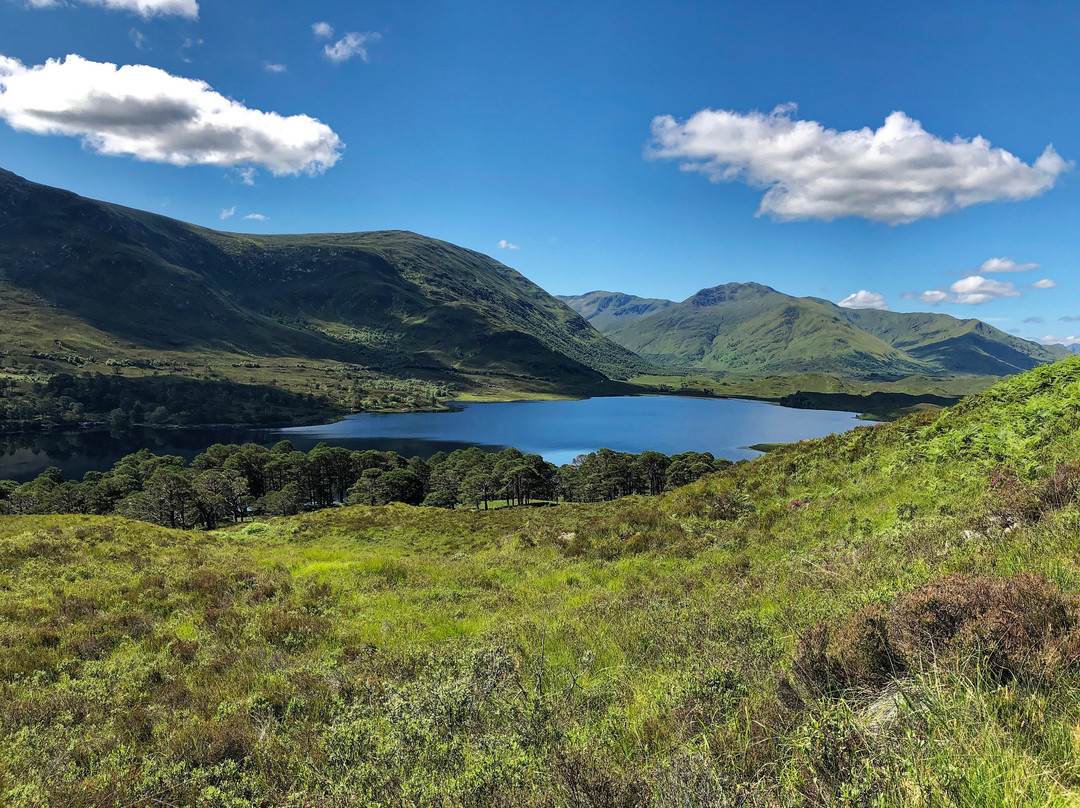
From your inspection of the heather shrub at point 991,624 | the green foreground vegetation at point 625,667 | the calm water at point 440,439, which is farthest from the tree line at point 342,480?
the heather shrub at point 991,624

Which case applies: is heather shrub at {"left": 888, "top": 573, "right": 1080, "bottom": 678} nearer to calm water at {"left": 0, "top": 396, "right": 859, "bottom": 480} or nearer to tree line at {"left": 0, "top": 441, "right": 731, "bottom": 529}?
tree line at {"left": 0, "top": 441, "right": 731, "bottom": 529}

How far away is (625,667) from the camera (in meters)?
6.09

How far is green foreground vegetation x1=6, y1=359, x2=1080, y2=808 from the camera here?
3.17 meters

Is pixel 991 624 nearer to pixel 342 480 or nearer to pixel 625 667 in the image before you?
pixel 625 667

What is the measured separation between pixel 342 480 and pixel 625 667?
102 metres

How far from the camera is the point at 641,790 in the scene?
332 centimetres

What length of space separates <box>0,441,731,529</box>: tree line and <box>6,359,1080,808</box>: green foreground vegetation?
72.3 metres

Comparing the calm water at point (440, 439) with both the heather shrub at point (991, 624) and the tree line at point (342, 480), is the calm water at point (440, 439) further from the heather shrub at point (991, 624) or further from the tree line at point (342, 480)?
the heather shrub at point (991, 624)

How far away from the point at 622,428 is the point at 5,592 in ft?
572

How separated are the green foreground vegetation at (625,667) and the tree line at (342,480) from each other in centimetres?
7232

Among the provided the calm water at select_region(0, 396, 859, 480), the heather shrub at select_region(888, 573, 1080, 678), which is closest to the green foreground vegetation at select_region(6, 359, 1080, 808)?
the heather shrub at select_region(888, 573, 1080, 678)

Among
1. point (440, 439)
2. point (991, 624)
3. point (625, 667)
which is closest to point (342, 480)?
point (440, 439)

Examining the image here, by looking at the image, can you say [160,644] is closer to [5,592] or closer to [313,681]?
[313,681]

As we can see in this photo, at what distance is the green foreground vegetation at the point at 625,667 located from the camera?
317cm
